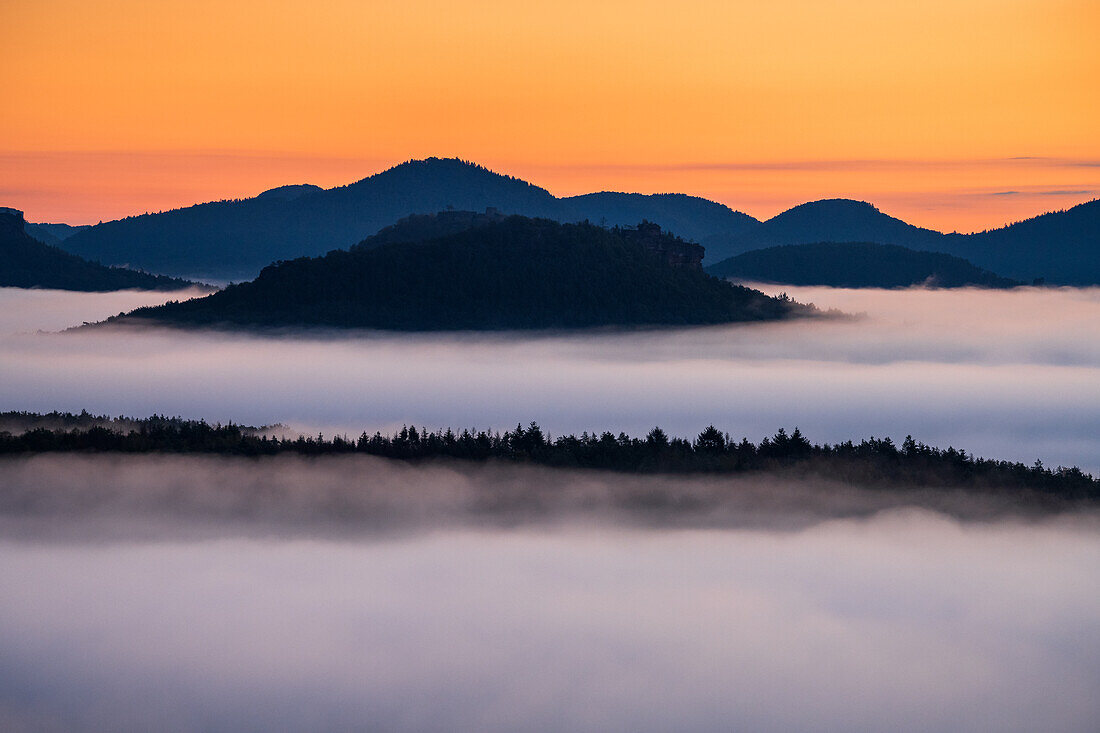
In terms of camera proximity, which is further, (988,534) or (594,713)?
(988,534)

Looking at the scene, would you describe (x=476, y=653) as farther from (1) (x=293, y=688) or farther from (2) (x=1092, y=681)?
(2) (x=1092, y=681)

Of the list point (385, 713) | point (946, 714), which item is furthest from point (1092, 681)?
point (385, 713)

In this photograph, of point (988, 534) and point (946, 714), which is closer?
point (946, 714)

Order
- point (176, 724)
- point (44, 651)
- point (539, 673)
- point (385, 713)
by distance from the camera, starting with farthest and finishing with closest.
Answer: point (539, 673)
point (44, 651)
point (385, 713)
point (176, 724)

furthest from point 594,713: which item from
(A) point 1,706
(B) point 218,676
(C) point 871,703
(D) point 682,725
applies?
(A) point 1,706

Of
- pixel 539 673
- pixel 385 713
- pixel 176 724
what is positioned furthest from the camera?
pixel 539 673

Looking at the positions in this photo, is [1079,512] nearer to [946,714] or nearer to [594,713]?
[946,714]

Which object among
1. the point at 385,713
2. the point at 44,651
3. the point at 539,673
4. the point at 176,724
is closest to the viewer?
the point at 176,724

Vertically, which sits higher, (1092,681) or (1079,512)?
Answer: (1079,512)

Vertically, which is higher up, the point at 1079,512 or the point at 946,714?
the point at 1079,512
